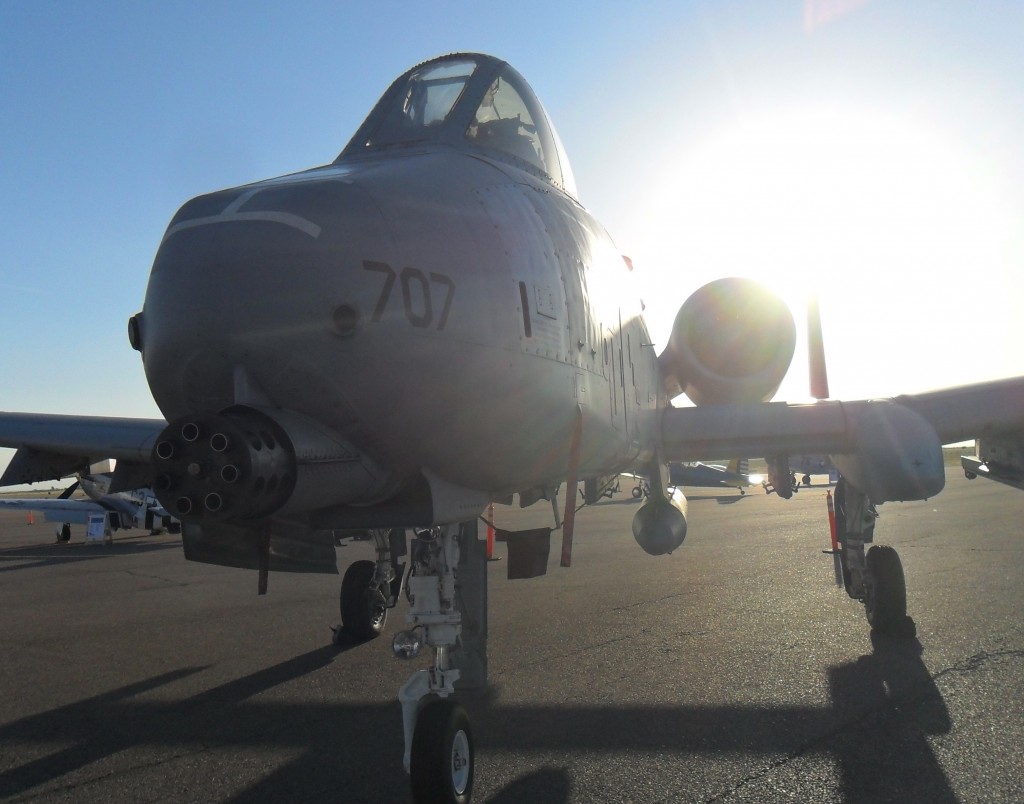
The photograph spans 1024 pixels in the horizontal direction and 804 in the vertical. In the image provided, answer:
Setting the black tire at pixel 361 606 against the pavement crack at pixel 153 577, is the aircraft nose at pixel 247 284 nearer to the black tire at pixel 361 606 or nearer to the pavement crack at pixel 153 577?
the black tire at pixel 361 606

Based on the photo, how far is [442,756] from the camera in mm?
3691

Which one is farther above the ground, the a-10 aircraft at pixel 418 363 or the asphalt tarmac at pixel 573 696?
the a-10 aircraft at pixel 418 363

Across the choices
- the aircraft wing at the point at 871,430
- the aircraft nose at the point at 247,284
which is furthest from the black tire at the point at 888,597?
the aircraft nose at the point at 247,284

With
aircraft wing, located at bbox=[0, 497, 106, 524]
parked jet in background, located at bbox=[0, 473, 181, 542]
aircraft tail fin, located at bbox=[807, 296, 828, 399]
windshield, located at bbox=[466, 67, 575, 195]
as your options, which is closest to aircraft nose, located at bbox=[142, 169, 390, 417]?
windshield, located at bbox=[466, 67, 575, 195]

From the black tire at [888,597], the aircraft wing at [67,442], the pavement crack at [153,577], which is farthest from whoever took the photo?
the pavement crack at [153,577]

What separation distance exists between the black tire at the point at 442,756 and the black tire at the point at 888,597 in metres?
5.13

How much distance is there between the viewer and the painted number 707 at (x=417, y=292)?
10.3 feet

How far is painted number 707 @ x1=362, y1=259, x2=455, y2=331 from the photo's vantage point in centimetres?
313

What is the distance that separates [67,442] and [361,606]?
319cm

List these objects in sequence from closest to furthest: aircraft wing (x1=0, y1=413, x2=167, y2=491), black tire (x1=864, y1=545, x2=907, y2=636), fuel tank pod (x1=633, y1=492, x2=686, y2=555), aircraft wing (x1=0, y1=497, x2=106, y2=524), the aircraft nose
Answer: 1. the aircraft nose
2. aircraft wing (x1=0, y1=413, x2=167, y2=491)
3. black tire (x1=864, y1=545, x2=907, y2=636)
4. fuel tank pod (x1=633, y1=492, x2=686, y2=555)
5. aircraft wing (x1=0, y1=497, x2=106, y2=524)

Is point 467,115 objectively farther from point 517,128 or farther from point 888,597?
point 888,597

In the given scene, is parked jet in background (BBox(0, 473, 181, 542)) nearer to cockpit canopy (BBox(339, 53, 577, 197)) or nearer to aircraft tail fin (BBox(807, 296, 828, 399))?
aircraft tail fin (BBox(807, 296, 828, 399))

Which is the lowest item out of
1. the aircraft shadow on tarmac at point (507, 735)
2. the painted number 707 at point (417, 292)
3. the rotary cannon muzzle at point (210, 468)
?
the aircraft shadow on tarmac at point (507, 735)

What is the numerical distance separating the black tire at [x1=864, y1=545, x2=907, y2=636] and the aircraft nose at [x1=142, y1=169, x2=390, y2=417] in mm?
6314
